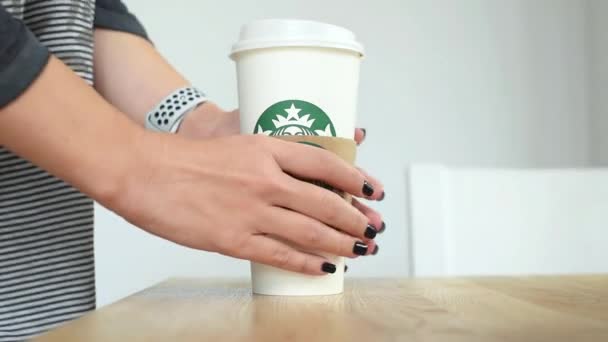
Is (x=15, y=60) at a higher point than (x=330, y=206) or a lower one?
higher

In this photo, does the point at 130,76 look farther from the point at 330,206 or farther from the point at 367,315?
the point at 367,315

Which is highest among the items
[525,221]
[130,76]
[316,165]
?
[130,76]

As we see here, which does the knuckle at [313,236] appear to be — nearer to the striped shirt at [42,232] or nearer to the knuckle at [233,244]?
the knuckle at [233,244]

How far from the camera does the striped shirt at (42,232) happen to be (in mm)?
715

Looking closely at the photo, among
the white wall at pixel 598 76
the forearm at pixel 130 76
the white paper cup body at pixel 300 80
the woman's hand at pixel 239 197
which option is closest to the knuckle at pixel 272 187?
the woman's hand at pixel 239 197

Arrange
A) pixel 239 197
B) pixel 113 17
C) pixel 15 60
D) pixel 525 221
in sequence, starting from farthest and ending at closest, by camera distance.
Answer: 1. pixel 525 221
2. pixel 113 17
3. pixel 239 197
4. pixel 15 60

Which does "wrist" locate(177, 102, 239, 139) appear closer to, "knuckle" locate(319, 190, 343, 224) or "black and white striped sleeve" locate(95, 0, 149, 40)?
"black and white striped sleeve" locate(95, 0, 149, 40)

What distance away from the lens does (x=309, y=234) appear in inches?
23.3

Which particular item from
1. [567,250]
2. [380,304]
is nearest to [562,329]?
[380,304]

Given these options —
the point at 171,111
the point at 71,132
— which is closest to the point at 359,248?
the point at 71,132

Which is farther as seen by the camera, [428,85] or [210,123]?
[428,85]

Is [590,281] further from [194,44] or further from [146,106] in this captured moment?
[194,44]

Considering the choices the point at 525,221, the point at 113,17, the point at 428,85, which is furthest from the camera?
the point at 428,85

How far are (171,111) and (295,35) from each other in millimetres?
289
